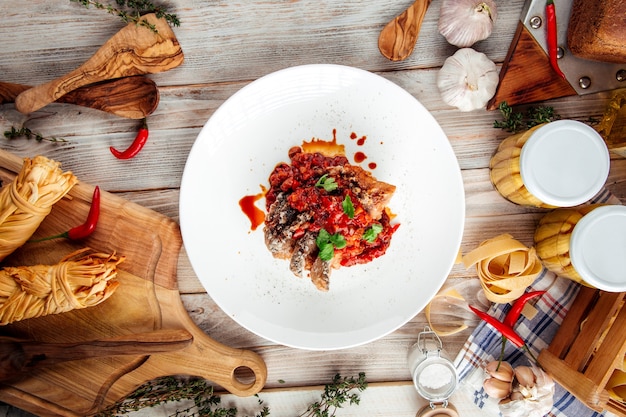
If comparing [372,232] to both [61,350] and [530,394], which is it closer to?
[530,394]

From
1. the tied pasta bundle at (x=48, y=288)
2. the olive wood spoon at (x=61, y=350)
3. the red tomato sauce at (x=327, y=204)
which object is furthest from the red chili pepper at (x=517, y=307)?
the tied pasta bundle at (x=48, y=288)

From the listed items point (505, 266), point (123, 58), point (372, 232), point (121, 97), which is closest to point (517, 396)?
point (505, 266)

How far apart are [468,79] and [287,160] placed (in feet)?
4.44

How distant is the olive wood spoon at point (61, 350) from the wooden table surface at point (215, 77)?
1.61ft

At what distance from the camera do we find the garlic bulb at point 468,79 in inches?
134

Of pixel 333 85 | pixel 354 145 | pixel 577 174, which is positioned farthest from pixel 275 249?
pixel 577 174

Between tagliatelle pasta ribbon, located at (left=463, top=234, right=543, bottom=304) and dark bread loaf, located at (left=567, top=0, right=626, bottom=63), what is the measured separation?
1332 millimetres

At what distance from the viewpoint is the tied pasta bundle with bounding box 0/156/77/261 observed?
315cm

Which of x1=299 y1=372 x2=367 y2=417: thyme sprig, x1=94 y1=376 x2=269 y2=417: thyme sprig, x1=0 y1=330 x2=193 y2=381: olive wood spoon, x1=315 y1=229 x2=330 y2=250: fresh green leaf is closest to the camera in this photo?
x1=315 y1=229 x2=330 y2=250: fresh green leaf

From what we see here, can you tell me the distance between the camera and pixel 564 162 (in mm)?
3119

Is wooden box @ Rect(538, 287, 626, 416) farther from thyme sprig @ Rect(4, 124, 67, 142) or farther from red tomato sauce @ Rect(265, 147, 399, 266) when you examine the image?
thyme sprig @ Rect(4, 124, 67, 142)

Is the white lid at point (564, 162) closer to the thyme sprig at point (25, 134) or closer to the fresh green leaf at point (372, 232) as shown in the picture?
the fresh green leaf at point (372, 232)

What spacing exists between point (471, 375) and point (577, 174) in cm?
163

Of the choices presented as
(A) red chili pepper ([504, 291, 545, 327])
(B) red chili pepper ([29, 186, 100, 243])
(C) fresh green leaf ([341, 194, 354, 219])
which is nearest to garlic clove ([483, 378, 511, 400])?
(A) red chili pepper ([504, 291, 545, 327])
